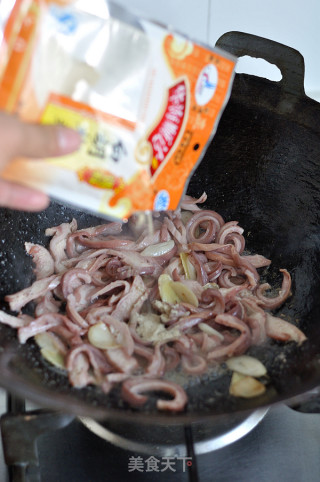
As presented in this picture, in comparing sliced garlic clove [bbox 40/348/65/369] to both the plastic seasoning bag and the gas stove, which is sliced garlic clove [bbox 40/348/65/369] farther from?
the plastic seasoning bag

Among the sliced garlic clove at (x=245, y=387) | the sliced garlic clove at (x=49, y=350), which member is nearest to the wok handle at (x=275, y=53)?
the sliced garlic clove at (x=245, y=387)

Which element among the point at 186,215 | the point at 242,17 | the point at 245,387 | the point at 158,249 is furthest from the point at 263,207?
the point at 242,17

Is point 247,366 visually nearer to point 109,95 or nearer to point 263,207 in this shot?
point 263,207

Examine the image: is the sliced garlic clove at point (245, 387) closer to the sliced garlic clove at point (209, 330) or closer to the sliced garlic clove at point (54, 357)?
the sliced garlic clove at point (209, 330)

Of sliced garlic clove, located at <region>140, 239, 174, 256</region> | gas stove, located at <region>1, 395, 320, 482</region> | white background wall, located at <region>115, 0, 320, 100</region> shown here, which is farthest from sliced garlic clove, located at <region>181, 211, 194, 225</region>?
white background wall, located at <region>115, 0, 320, 100</region>

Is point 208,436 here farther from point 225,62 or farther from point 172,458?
point 225,62

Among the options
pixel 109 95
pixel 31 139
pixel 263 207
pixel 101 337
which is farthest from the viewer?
pixel 263 207

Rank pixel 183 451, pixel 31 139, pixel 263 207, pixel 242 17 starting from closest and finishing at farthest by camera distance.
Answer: pixel 31 139, pixel 183 451, pixel 263 207, pixel 242 17
